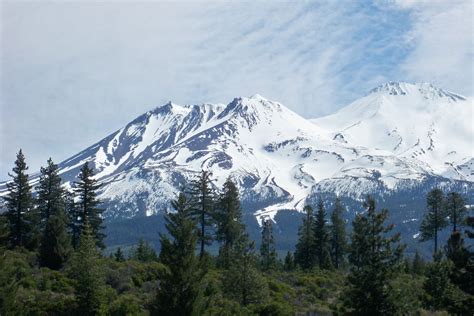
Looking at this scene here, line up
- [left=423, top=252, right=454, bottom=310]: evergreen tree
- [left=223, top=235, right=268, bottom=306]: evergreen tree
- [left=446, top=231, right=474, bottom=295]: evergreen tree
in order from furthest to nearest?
[left=423, top=252, right=454, bottom=310]: evergreen tree < [left=223, top=235, right=268, bottom=306]: evergreen tree < [left=446, top=231, right=474, bottom=295]: evergreen tree

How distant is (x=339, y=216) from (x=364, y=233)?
46493 millimetres

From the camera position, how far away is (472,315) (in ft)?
89.0

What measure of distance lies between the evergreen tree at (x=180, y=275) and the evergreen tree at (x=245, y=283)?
9.22 m

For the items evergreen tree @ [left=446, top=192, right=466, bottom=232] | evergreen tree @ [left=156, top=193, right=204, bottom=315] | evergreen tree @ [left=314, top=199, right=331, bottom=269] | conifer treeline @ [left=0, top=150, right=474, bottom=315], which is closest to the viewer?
conifer treeline @ [left=0, top=150, right=474, bottom=315]

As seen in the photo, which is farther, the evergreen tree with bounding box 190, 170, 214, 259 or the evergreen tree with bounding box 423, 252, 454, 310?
the evergreen tree with bounding box 190, 170, 214, 259

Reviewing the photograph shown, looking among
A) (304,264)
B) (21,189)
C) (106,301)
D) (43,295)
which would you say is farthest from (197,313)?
(304,264)

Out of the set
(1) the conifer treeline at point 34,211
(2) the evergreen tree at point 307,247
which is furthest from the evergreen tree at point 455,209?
(1) the conifer treeline at point 34,211

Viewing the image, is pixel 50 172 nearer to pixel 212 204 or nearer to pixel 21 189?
pixel 21 189

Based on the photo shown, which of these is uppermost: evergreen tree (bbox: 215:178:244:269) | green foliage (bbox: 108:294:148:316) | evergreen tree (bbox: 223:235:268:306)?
evergreen tree (bbox: 215:178:244:269)

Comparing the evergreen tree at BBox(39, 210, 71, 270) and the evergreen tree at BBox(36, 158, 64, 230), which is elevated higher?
the evergreen tree at BBox(36, 158, 64, 230)

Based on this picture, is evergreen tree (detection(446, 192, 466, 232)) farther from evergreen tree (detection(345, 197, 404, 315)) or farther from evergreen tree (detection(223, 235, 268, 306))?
evergreen tree (detection(345, 197, 404, 315))

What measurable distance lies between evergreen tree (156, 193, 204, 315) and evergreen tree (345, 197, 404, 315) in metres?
7.22

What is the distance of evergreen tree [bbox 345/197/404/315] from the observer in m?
27.6

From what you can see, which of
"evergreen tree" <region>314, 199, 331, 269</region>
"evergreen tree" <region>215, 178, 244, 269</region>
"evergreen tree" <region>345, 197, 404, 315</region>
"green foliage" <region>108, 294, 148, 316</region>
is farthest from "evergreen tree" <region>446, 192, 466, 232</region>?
"green foliage" <region>108, 294, 148, 316</region>
